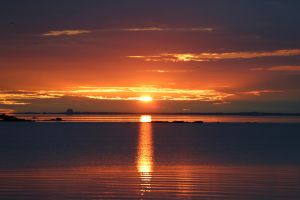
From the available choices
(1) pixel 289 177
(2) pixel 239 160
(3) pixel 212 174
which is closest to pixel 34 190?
(3) pixel 212 174

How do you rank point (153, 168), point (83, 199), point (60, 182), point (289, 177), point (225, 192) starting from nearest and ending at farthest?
point (83, 199) → point (225, 192) → point (60, 182) → point (289, 177) → point (153, 168)

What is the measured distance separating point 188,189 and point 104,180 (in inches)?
199

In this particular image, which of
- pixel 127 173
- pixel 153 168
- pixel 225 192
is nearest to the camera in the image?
pixel 225 192

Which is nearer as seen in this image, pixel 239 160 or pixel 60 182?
pixel 60 182

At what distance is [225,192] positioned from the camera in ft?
75.8

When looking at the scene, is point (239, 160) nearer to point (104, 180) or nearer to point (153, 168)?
point (153, 168)

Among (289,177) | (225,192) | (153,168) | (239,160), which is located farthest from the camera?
(239,160)

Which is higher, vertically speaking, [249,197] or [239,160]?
[239,160]

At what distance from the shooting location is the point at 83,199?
21422mm

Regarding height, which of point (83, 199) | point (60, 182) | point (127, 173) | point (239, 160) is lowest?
point (83, 199)

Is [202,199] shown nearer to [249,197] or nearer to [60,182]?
[249,197]

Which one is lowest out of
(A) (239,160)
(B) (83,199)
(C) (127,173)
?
(B) (83,199)

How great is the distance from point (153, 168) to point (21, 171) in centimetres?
805

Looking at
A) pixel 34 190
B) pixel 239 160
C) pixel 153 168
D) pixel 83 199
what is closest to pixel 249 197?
pixel 83 199
